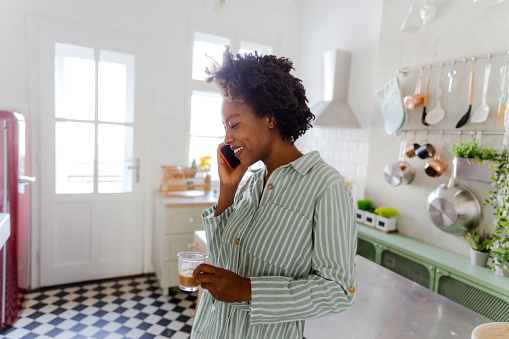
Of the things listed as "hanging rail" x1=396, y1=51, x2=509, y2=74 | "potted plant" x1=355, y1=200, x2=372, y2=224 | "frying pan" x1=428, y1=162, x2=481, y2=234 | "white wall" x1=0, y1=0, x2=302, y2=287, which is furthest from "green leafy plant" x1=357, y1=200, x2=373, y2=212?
"white wall" x1=0, y1=0, x2=302, y2=287

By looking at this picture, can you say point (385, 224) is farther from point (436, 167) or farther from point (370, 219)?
point (436, 167)

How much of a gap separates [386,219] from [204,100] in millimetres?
1985

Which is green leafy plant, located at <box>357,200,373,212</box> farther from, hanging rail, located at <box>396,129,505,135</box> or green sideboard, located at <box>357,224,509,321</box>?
hanging rail, located at <box>396,129,505,135</box>

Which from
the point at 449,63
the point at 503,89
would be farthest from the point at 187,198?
the point at 503,89

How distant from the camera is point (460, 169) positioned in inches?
73.7

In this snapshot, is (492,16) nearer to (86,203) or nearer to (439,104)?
(439,104)

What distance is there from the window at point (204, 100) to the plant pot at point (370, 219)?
1.61 m

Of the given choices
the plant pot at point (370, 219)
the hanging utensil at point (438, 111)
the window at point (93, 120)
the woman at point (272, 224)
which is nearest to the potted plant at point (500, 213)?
the hanging utensil at point (438, 111)

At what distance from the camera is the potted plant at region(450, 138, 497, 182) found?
5.81 ft

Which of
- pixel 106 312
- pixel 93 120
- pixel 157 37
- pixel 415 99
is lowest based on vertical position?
pixel 106 312

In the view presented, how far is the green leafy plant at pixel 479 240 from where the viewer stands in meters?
1.85

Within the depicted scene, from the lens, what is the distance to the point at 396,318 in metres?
1.17

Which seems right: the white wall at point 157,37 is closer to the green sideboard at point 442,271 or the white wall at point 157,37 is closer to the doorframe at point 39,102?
the doorframe at point 39,102

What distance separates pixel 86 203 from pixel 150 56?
1378 millimetres
